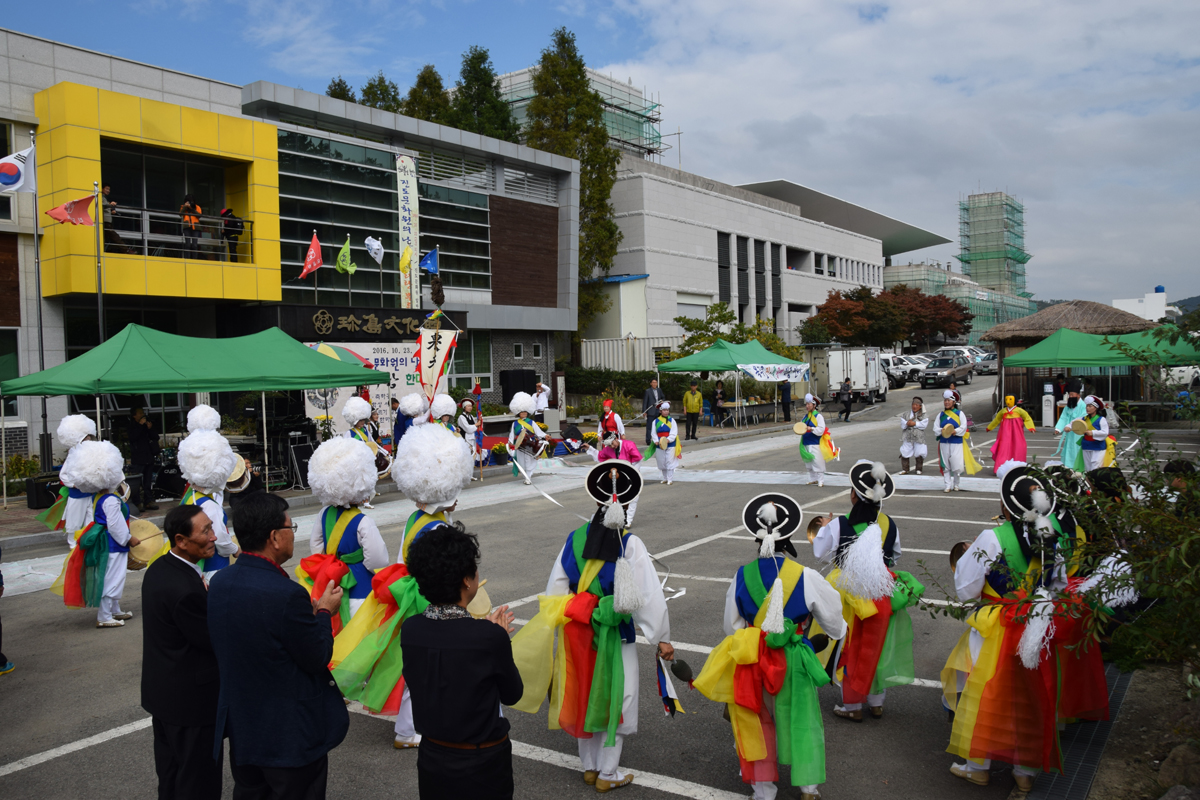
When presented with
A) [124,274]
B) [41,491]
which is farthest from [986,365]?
[41,491]

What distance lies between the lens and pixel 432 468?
4875 mm

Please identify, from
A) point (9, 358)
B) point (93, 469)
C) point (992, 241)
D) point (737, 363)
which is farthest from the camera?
point (992, 241)

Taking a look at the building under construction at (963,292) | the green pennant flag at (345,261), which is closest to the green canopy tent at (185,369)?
the green pennant flag at (345,261)

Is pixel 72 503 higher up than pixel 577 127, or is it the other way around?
pixel 577 127

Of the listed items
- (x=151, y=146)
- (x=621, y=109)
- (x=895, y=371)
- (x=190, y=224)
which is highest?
(x=621, y=109)

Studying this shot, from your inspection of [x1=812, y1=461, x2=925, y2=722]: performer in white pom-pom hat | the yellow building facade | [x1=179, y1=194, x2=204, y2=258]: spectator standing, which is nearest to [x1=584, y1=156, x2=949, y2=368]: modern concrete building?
the yellow building facade

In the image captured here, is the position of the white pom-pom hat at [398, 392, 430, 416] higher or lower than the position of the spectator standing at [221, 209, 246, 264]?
lower

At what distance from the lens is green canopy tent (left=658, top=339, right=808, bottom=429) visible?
24.7 m

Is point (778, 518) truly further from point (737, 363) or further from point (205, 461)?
point (737, 363)

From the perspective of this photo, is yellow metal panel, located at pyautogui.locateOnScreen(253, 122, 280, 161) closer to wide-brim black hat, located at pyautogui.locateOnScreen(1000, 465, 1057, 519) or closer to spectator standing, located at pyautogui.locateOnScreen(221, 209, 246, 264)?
spectator standing, located at pyautogui.locateOnScreen(221, 209, 246, 264)

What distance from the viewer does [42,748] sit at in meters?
5.18

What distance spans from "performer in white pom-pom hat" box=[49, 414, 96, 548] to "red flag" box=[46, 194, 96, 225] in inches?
340

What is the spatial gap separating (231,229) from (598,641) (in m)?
19.7

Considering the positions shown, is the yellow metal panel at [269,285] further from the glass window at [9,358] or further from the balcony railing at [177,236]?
the glass window at [9,358]
